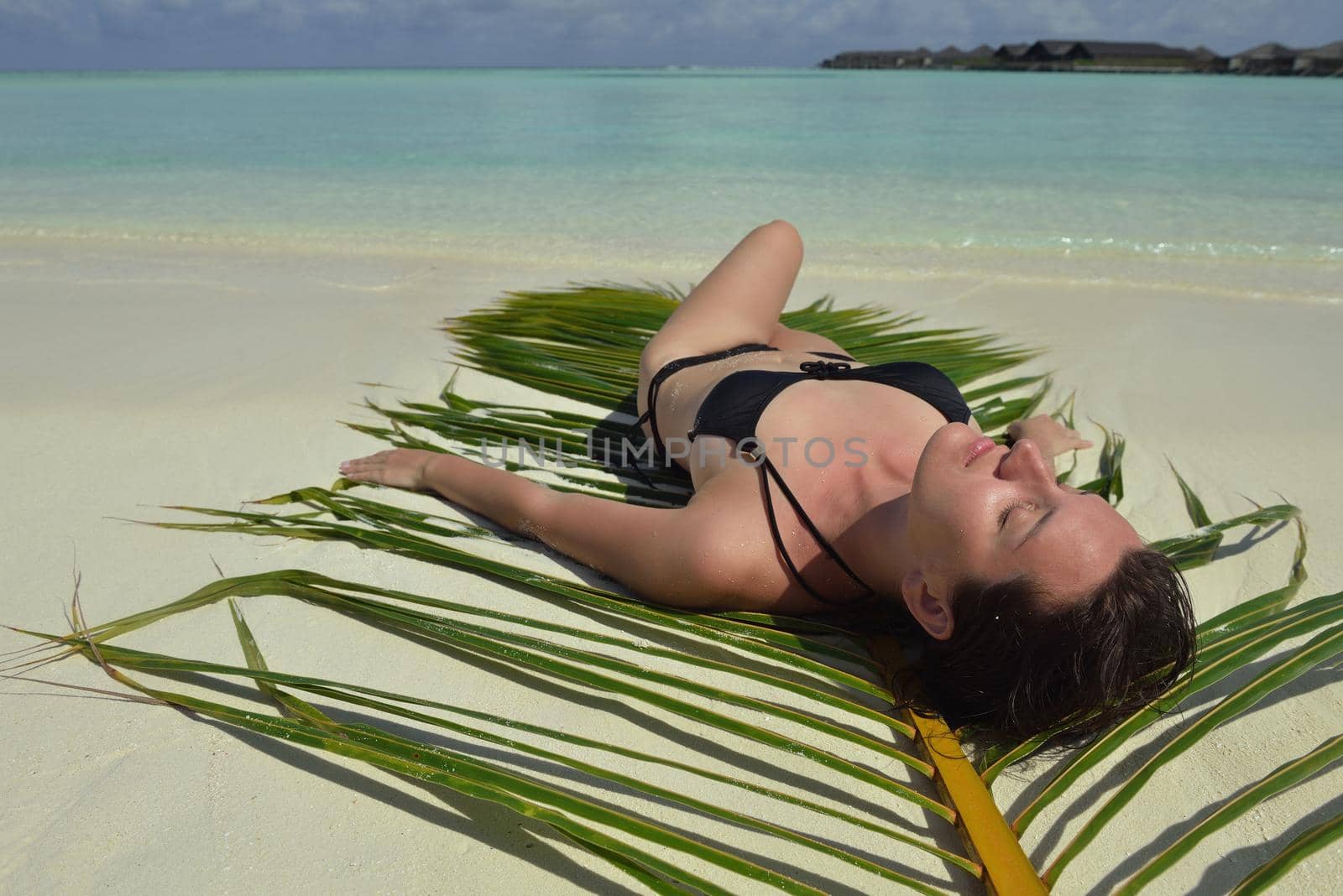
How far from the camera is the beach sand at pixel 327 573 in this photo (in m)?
→ 1.14

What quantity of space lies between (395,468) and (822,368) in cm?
108

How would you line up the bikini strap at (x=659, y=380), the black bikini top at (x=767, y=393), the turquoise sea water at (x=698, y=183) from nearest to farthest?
the black bikini top at (x=767, y=393) → the bikini strap at (x=659, y=380) → the turquoise sea water at (x=698, y=183)

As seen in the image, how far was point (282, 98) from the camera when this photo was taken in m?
24.9

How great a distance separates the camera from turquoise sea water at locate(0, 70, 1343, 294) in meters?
5.95

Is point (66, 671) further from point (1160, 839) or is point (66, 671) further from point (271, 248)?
point (271, 248)

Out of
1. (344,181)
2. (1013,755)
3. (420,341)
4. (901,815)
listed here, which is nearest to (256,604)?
(901,815)

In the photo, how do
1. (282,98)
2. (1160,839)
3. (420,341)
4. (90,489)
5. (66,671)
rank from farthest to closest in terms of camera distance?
1. (282,98)
2. (420,341)
3. (90,489)
4. (66,671)
5. (1160,839)

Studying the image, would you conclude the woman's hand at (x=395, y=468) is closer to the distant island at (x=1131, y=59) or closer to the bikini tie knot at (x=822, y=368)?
the bikini tie knot at (x=822, y=368)

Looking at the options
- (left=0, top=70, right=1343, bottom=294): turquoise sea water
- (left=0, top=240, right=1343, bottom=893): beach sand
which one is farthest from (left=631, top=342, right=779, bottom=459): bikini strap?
(left=0, top=70, right=1343, bottom=294): turquoise sea water

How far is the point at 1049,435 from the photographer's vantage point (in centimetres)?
208

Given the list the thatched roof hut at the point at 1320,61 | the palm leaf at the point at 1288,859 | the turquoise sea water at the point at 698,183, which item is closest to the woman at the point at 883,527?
the palm leaf at the point at 1288,859

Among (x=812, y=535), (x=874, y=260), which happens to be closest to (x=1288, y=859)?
(x=812, y=535)

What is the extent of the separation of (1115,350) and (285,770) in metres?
3.21

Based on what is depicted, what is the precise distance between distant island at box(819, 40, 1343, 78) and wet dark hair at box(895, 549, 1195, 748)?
47239 mm
